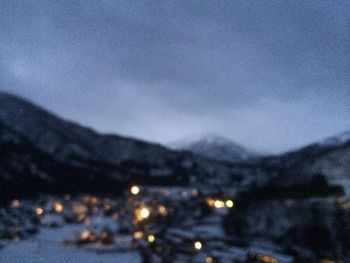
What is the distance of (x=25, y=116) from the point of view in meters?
108

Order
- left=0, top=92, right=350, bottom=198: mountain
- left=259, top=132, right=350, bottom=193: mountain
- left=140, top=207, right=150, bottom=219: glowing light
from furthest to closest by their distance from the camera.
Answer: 1. left=0, top=92, right=350, bottom=198: mountain
2. left=140, top=207, right=150, bottom=219: glowing light
3. left=259, top=132, right=350, bottom=193: mountain

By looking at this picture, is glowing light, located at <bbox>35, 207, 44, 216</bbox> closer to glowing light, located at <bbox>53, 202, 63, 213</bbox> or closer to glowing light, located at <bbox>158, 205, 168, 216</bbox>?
glowing light, located at <bbox>53, 202, 63, 213</bbox>

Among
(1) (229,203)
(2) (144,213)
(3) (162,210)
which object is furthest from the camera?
(3) (162,210)

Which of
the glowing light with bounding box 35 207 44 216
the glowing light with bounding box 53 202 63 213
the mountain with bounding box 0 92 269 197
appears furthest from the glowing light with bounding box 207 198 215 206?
the mountain with bounding box 0 92 269 197

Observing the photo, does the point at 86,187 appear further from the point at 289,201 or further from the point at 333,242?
the point at 333,242

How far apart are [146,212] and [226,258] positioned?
2114 cm

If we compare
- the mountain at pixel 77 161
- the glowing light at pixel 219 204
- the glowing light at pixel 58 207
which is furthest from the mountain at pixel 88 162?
the glowing light at pixel 219 204

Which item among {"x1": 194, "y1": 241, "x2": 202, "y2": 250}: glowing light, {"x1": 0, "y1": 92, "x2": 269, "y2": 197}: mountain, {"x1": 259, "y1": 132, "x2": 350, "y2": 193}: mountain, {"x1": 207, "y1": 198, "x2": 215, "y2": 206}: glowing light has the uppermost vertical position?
{"x1": 0, "y1": 92, "x2": 269, "y2": 197}: mountain

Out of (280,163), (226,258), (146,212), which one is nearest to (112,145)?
(280,163)

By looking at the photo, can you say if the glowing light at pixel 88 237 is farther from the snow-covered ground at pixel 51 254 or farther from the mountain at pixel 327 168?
the mountain at pixel 327 168

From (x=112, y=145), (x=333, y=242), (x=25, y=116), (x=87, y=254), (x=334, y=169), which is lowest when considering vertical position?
(x=333, y=242)

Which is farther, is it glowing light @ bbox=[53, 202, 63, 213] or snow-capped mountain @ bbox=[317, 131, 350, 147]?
glowing light @ bbox=[53, 202, 63, 213]

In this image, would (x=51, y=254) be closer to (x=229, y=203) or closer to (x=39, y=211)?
(x=39, y=211)

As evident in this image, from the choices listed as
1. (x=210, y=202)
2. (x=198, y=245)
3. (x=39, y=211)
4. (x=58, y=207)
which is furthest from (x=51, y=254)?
(x=58, y=207)
